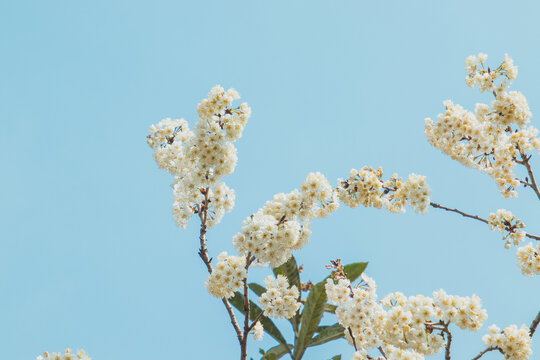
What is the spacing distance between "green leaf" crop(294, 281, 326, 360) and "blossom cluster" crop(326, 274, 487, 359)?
47cm

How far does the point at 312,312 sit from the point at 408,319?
1161 millimetres

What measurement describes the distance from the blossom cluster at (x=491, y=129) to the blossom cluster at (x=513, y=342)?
191 cm

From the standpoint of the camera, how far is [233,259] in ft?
14.8

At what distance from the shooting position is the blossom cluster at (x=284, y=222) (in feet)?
14.4

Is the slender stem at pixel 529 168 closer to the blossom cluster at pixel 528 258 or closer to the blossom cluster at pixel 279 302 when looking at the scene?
the blossom cluster at pixel 528 258

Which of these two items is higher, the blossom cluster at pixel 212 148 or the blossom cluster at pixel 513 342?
the blossom cluster at pixel 212 148

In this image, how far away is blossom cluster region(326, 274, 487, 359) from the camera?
13.0 feet

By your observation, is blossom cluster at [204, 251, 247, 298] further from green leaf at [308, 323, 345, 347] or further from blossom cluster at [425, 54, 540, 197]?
blossom cluster at [425, 54, 540, 197]

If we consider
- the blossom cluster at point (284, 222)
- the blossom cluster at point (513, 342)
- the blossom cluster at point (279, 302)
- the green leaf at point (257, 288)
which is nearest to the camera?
the blossom cluster at point (513, 342)

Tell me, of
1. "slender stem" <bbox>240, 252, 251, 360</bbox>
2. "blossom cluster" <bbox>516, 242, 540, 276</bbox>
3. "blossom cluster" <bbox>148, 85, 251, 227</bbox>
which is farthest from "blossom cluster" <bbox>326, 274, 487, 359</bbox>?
"blossom cluster" <bbox>148, 85, 251, 227</bbox>

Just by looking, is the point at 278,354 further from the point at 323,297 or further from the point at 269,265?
the point at 269,265

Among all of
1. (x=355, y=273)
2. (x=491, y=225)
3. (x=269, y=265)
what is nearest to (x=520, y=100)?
(x=491, y=225)

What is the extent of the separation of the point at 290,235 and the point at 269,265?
1.16 feet

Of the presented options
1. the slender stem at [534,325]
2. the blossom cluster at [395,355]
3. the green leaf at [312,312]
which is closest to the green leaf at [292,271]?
the green leaf at [312,312]
